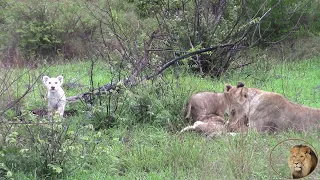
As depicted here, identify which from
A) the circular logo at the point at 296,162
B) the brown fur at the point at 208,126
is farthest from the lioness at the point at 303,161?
the brown fur at the point at 208,126

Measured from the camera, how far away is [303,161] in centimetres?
411

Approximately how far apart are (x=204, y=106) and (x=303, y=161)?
3.26 meters

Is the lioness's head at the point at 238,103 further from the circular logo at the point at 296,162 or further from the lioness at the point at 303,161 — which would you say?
the lioness at the point at 303,161

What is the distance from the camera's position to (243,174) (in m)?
4.86

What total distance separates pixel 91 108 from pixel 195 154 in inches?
99.2

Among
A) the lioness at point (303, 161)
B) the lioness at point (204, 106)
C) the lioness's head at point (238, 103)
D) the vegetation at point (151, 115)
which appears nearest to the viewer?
the lioness at point (303, 161)

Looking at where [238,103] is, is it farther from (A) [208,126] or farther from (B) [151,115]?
(B) [151,115]

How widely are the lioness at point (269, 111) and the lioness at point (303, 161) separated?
225 centimetres

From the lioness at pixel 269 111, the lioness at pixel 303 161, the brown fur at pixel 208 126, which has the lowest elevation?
the brown fur at pixel 208 126

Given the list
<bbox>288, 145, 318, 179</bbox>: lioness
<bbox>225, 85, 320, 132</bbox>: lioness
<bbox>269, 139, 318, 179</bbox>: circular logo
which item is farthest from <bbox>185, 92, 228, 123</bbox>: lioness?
<bbox>288, 145, 318, 179</bbox>: lioness

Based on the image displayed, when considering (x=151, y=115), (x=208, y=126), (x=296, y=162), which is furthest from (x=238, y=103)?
(x=296, y=162)

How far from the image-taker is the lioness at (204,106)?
23.8ft

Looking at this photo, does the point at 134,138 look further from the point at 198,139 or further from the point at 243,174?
the point at 243,174

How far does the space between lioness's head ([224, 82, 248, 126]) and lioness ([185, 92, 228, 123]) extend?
0.23 m
